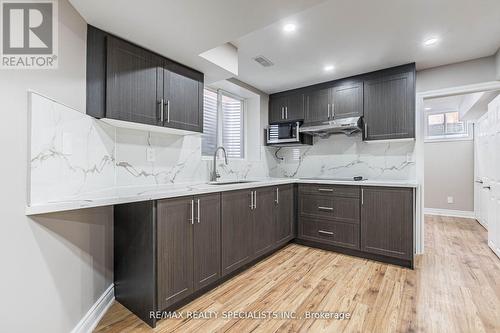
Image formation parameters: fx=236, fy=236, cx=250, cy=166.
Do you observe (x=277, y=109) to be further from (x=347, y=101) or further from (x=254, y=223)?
(x=254, y=223)

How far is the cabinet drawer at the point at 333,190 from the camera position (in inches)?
116

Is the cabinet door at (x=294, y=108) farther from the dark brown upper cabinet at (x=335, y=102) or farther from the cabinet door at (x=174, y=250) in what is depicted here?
the cabinet door at (x=174, y=250)

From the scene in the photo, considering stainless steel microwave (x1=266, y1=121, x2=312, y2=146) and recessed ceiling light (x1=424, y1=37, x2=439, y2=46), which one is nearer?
recessed ceiling light (x1=424, y1=37, x2=439, y2=46)

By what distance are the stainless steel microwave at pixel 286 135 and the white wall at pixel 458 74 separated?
1637 mm

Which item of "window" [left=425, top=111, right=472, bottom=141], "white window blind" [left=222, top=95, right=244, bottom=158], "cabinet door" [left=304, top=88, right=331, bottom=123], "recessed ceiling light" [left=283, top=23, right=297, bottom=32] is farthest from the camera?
"window" [left=425, top=111, right=472, bottom=141]

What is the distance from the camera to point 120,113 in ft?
5.95

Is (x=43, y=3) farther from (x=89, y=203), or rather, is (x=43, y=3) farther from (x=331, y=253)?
(x=331, y=253)

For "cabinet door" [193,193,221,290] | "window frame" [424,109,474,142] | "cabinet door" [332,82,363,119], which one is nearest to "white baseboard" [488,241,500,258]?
"cabinet door" [332,82,363,119]

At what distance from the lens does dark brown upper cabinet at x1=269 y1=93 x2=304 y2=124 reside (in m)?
3.77

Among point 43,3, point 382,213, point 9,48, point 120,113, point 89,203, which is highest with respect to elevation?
point 43,3

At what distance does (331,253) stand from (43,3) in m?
3.52

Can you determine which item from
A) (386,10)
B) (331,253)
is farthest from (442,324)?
(386,10)

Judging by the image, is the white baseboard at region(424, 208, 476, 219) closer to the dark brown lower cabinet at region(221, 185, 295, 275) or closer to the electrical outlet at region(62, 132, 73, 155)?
the dark brown lower cabinet at region(221, 185, 295, 275)

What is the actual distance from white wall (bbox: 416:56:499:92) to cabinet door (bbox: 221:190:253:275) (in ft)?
9.07
